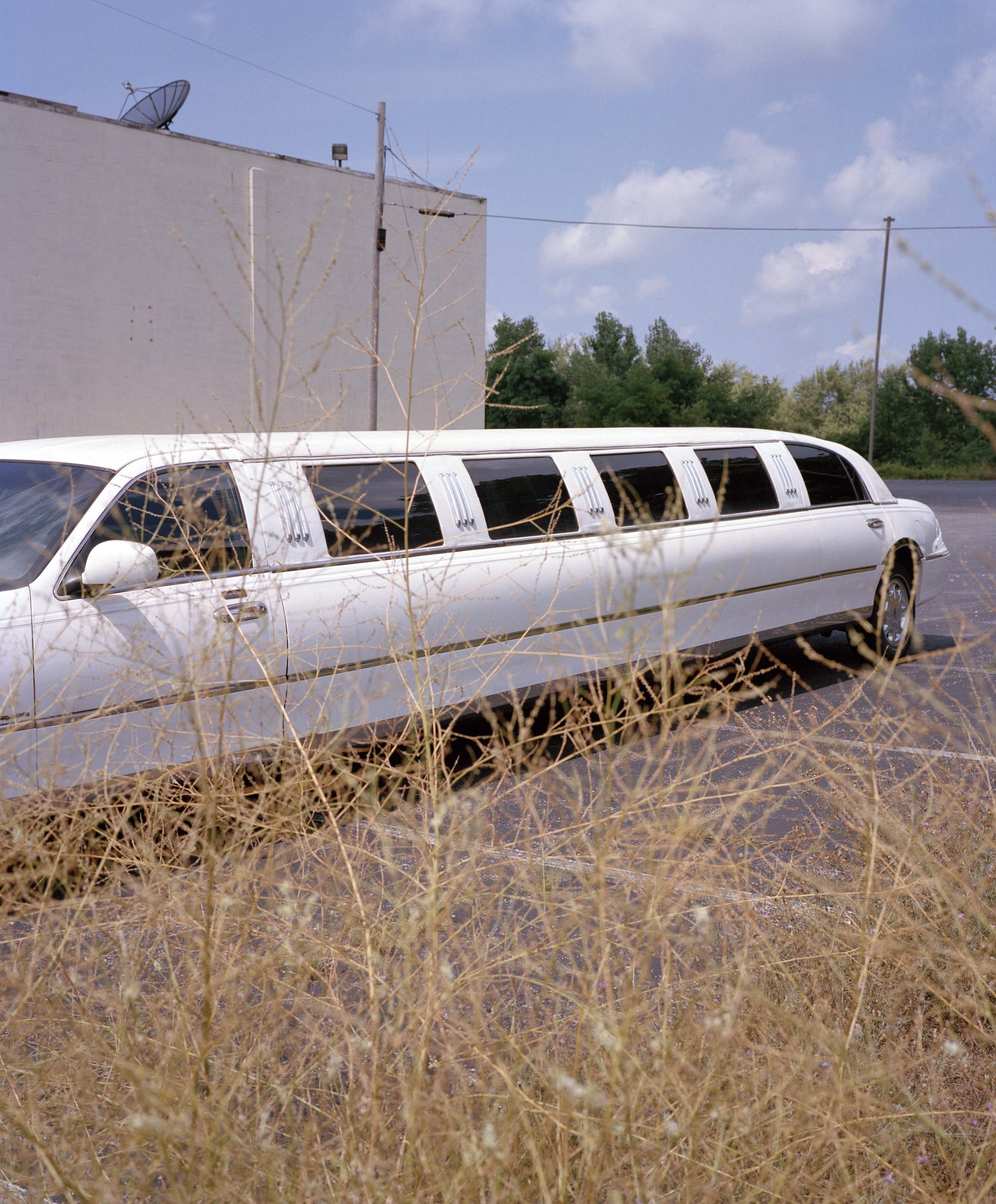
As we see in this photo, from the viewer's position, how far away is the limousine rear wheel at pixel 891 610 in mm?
8852

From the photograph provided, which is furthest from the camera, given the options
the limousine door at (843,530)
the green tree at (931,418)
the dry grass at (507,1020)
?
the green tree at (931,418)

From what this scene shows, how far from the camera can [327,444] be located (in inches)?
225

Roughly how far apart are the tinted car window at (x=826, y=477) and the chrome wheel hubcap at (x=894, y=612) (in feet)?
2.54

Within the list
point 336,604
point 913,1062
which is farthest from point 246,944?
point 336,604

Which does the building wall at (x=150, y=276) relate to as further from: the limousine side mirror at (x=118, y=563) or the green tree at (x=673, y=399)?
the green tree at (x=673, y=399)

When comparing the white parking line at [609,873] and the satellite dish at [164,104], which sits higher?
the satellite dish at [164,104]

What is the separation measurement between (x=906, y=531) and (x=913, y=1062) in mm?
7422

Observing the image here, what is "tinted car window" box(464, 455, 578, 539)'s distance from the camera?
6207 millimetres

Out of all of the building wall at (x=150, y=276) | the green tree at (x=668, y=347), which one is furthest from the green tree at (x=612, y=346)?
the building wall at (x=150, y=276)

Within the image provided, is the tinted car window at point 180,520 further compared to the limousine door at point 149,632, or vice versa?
the tinted car window at point 180,520

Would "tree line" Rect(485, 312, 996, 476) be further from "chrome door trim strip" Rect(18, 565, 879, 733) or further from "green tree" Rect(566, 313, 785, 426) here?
"chrome door trim strip" Rect(18, 565, 879, 733)

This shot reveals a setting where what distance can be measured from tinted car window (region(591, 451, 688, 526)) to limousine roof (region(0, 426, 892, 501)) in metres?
0.09

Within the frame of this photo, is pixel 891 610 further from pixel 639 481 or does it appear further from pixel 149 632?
pixel 149 632

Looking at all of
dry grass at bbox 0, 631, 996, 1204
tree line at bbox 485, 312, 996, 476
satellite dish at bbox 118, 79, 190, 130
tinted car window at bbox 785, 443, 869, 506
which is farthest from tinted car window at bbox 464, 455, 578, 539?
tree line at bbox 485, 312, 996, 476
